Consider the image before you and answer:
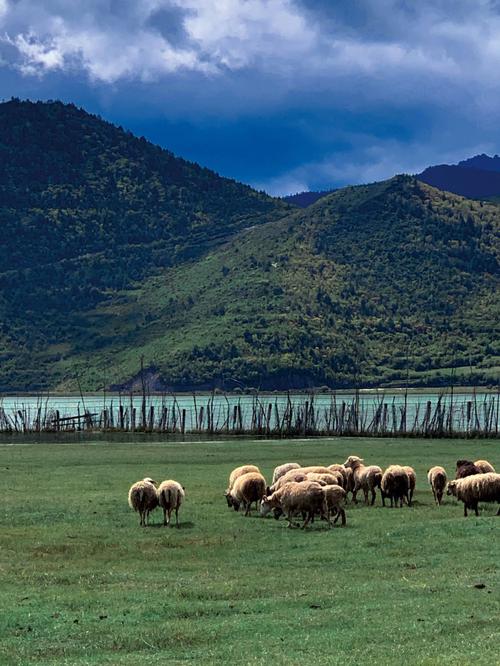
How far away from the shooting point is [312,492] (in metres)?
23.3

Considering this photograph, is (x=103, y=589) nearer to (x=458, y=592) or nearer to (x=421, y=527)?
(x=458, y=592)

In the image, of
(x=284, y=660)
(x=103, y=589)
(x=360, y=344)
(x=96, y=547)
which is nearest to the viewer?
(x=284, y=660)

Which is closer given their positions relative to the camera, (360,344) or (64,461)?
(64,461)

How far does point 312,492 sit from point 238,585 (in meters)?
6.74

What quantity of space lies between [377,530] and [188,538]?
406cm

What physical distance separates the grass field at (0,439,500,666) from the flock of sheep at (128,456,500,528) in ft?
1.50

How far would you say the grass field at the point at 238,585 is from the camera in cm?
1293

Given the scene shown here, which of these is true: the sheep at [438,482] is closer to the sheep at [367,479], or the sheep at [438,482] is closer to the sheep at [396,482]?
the sheep at [396,482]

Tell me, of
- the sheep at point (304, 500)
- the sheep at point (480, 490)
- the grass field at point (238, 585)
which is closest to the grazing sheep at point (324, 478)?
the grass field at point (238, 585)

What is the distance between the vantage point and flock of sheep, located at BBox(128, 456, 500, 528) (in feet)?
76.6

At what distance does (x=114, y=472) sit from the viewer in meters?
38.3

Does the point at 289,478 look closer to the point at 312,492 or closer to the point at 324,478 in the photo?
the point at 324,478

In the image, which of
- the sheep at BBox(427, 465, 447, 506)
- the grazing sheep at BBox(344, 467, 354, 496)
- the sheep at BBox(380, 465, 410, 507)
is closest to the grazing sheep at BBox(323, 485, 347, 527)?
the sheep at BBox(380, 465, 410, 507)

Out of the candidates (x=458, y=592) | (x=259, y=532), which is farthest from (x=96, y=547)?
(x=458, y=592)
